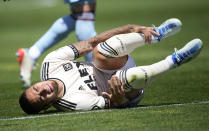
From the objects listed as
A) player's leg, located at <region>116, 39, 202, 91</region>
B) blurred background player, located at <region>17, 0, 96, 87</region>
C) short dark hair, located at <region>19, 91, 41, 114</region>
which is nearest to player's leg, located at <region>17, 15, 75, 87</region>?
blurred background player, located at <region>17, 0, 96, 87</region>

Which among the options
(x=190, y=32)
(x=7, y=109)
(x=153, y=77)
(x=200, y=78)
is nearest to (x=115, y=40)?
(x=153, y=77)

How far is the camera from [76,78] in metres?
7.36

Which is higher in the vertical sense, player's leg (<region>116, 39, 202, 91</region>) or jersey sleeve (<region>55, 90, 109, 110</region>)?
player's leg (<region>116, 39, 202, 91</region>)

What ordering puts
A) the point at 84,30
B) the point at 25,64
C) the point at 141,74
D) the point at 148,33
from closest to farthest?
1. the point at 141,74
2. the point at 148,33
3. the point at 84,30
4. the point at 25,64

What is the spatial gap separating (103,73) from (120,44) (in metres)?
0.71

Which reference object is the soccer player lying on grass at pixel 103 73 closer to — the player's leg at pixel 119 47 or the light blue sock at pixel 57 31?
the player's leg at pixel 119 47

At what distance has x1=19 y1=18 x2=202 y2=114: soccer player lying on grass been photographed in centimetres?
682

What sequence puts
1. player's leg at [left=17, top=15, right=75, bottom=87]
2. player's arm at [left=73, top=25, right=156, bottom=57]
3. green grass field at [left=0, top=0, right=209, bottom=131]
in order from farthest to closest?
player's leg at [left=17, top=15, right=75, bottom=87] → player's arm at [left=73, top=25, right=156, bottom=57] → green grass field at [left=0, top=0, right=209, bottom=131]

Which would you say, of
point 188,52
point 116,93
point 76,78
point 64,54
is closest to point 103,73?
point 76,78

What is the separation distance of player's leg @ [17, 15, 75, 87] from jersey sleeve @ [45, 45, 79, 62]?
3202mm

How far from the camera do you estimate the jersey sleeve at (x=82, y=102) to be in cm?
705

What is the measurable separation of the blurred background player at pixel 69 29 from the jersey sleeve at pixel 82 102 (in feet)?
10.8

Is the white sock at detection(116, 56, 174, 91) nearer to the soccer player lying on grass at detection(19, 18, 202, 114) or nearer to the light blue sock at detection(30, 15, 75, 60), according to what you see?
the soccer player lying on grass at detection(19, 18, 202, 114)

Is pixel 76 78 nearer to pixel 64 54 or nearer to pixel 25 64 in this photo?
pixel 64 54
